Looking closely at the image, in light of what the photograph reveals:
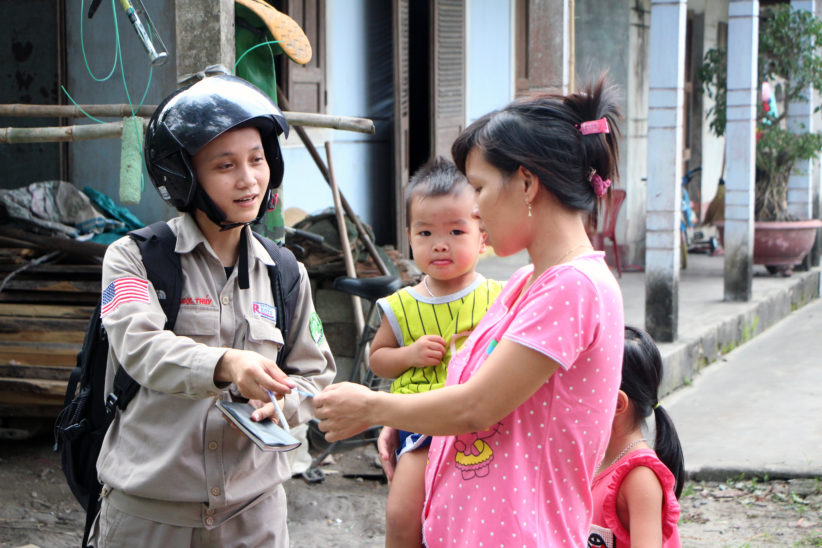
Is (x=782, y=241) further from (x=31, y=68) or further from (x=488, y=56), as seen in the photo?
(x=31, y=68)

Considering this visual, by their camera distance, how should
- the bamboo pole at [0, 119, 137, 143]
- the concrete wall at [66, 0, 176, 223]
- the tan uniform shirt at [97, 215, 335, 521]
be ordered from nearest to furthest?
the tan uniform shirt at [97, 215, 335, 521] → the bamboo pole at [0, 119, 137, 143] → the concrete wall at [66, 0, 176, 223]

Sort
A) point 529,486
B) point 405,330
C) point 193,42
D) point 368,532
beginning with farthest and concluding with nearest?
point 368,532, point 193,42, point 405,330, point 529,486

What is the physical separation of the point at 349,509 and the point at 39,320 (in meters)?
1.81

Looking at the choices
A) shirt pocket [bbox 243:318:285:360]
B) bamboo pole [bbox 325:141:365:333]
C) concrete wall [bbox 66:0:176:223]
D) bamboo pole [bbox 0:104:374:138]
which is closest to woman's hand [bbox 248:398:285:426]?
shirt pocket [bbox 243:318:285:360]

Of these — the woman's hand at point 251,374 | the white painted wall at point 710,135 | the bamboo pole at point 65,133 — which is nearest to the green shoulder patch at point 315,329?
the woman's hand at point 251,374

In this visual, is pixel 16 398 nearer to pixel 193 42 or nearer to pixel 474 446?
pixel 193 42

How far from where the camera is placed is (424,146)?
10.6m

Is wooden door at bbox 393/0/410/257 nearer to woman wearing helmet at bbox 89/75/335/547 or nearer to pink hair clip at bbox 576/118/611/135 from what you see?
woman wearing helmet at bbox 89/75/335/547

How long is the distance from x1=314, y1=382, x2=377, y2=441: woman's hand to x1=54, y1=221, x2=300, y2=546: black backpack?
0.49 metres

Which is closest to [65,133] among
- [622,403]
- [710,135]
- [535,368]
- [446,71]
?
[622,403]

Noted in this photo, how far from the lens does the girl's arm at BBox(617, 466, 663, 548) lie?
259 centimetres

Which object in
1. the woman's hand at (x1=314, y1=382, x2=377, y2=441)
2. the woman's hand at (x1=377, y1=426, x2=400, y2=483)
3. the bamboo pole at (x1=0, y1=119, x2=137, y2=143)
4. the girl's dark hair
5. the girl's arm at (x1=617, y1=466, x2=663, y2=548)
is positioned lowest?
the girl's arm at (x1=617, y1=466, x2=663, y2=548)

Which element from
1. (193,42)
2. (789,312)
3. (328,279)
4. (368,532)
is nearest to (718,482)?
(368,532)

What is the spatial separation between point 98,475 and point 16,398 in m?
2.83
